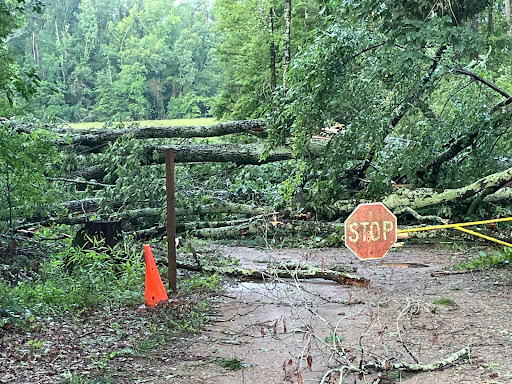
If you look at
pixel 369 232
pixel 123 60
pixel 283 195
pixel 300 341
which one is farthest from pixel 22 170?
pixel 123 60

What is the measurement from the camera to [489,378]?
3.42 meters

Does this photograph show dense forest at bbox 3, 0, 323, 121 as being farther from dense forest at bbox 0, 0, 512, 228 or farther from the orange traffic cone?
the orange traffic cone

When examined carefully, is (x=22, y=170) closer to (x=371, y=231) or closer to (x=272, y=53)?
(x=371, y=231)

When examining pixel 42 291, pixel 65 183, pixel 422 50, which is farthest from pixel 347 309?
pixel 65 183

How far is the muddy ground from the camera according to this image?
3814 mm

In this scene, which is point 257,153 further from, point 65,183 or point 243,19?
point 243,19

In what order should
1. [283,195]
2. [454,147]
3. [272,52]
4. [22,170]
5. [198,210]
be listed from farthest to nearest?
1. [272,52]
2. [283,195]
3. [198,210]
4. [454,147]
5. [22,170]

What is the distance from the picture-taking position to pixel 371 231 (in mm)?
5316

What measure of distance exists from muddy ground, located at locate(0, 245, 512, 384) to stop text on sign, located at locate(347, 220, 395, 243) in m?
0.62

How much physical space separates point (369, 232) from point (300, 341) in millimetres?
1258

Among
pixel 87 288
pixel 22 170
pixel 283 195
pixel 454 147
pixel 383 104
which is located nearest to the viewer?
pixel 87 288

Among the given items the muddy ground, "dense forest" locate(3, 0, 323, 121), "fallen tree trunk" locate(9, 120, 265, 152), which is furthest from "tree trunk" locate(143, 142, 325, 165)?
"dense forest" locate(3, 0, 323, 121)

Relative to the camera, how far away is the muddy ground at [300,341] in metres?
3.81

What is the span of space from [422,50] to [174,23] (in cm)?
6844
